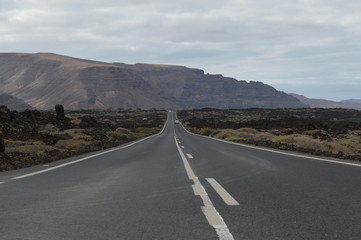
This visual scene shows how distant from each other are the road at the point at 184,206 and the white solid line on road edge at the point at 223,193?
2cm

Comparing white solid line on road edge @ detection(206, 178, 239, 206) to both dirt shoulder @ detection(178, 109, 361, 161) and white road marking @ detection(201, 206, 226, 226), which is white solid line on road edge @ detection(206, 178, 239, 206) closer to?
white road marking @ detection(201, 206, 226, 226)

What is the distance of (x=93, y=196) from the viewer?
247 inches

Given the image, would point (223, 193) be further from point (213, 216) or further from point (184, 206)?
point (213, 216)

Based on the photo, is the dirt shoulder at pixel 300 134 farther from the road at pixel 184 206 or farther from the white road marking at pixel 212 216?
the white road marking at pixel 212 216

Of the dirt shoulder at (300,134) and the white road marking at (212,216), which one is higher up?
the white road marking at (212,216)

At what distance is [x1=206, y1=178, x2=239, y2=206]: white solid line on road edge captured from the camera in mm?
5582

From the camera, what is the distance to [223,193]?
20.8ft

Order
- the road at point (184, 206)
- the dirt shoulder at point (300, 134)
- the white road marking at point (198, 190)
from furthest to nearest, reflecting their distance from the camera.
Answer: the dirt shoulder at point (300, 134)
the white road marking at point (198, 190)
the road at point (184, 206)

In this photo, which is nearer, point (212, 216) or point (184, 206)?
point (212, 216)

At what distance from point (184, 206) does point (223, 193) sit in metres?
1.21

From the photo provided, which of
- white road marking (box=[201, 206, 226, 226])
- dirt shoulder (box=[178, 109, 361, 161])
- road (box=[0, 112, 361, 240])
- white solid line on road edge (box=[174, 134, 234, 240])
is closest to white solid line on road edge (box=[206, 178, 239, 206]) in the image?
road (box=[0, 112, 361, 240])

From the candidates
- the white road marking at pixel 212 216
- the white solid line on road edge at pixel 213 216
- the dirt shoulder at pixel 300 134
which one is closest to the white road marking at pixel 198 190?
the white solid line on road edge at pixel 213 216

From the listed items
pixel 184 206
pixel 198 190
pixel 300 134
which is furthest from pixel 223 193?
pixel 300 134

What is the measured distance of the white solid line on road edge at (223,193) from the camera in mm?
5582
